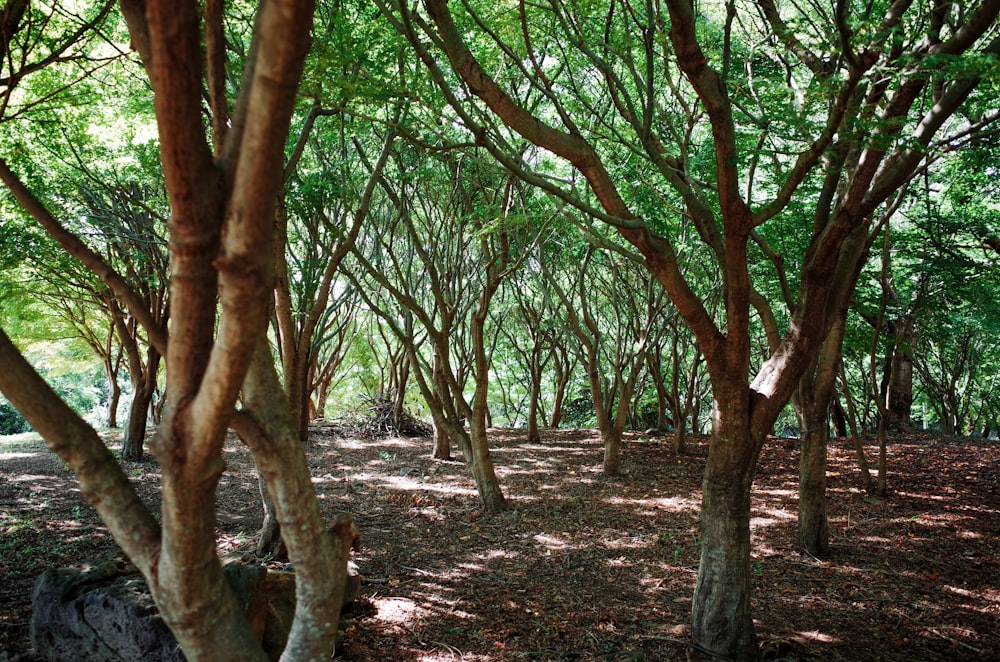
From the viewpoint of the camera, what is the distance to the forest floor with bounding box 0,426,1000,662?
5.02 meters

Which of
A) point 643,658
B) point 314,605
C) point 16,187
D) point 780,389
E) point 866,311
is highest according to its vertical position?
point 866,311

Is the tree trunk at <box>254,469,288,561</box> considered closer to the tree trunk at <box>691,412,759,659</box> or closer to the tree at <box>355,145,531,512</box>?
the tree at <box>355,145,531,512</box>

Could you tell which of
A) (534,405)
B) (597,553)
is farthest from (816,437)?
(534,405)

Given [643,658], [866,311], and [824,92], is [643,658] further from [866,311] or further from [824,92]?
[866,311]

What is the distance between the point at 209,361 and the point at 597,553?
225 inches

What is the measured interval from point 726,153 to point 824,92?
648mm

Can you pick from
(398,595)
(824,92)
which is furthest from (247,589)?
(824,92)

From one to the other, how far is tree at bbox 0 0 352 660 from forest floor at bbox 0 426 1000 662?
8.15 feet

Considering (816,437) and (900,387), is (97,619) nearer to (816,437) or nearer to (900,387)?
(816,437)

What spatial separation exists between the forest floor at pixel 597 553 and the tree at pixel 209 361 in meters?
2.48

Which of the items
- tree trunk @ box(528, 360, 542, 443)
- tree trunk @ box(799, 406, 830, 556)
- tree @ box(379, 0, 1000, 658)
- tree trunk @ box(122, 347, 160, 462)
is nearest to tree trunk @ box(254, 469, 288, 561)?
tree @ box(379, 0, 1000, 658)

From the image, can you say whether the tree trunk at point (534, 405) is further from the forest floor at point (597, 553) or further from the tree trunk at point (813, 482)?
the tree trunk at point (813, 482)

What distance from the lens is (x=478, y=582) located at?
20.1 ft

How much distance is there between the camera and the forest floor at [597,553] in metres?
5.02
